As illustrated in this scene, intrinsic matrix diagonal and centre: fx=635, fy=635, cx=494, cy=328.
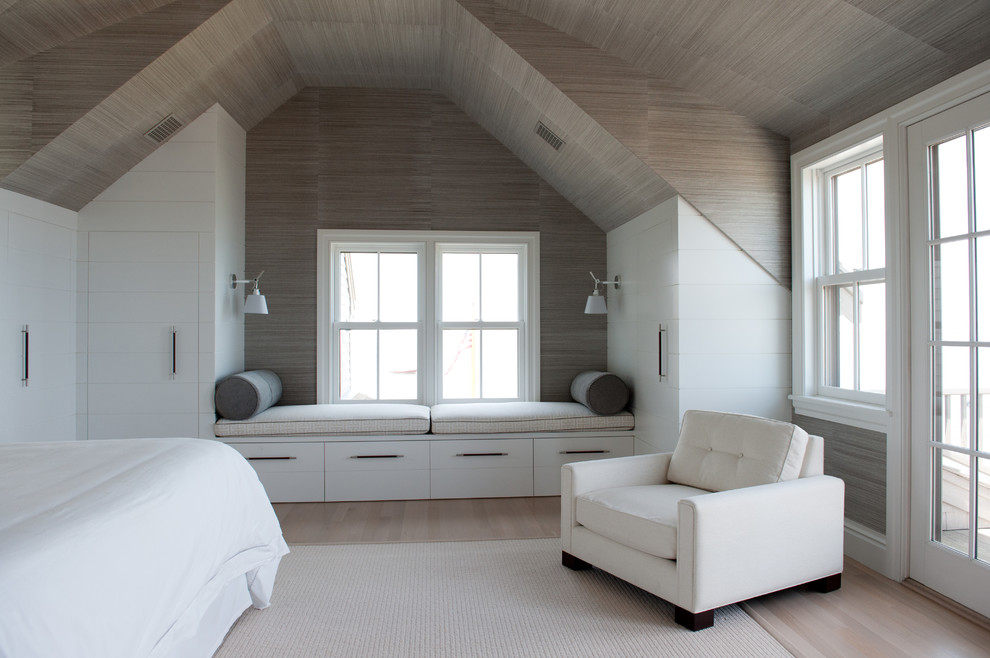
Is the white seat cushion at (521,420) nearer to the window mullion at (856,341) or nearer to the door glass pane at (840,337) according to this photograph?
the door glass pane at (840,337)

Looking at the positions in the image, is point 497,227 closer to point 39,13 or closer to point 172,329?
point 172,329

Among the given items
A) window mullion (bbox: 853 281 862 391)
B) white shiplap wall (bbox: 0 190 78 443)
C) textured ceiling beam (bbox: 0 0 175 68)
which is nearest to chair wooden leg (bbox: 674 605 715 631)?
window mullion (bbox: 853 281 862 391)

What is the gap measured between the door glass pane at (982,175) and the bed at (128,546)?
3048mm

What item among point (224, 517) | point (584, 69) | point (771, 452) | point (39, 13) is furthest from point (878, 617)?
point (39, 13)

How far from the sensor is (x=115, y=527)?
1.61 m

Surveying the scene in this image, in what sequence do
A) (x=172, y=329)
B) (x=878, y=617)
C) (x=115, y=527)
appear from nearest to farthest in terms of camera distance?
(x=115, y=527) < (x=878, y=617) < (x=172, y=329)

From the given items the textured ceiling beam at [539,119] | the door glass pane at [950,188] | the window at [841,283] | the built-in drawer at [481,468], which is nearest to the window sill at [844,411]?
the window at [841,283]

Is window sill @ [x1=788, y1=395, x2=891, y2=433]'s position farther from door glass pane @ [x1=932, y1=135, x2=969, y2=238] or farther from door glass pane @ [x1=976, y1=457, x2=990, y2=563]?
door glass pane @ [x1=932, y1=135, x2=969, y2=238]

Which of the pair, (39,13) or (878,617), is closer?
(878,617)

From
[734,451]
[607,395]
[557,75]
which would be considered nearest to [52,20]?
[557,75]

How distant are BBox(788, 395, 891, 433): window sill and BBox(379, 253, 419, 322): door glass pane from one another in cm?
279

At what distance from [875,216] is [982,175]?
65cm

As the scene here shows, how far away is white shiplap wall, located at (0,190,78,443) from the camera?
11.1 ft

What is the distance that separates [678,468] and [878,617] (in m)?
1.00
